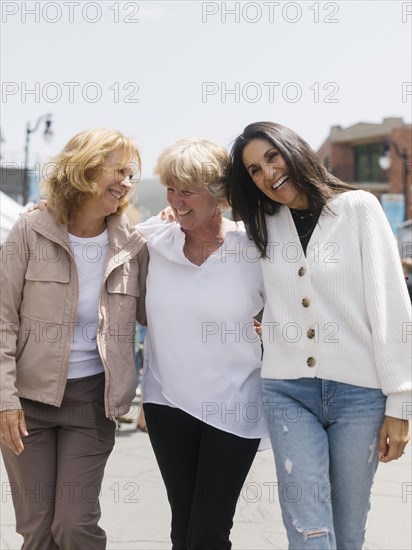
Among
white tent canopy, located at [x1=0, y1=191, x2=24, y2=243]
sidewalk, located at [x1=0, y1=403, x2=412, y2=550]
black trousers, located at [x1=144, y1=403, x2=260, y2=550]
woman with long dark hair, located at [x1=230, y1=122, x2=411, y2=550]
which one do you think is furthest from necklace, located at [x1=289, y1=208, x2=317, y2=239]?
white tent canopy, located at [x1=0, y1=191, x2=24, y2=243]

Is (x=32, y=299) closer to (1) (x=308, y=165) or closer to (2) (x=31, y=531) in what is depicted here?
(2) (x=31, y=531)

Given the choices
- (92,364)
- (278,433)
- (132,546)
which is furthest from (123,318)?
(132,546)

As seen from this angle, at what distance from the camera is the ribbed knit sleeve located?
8.55 ft

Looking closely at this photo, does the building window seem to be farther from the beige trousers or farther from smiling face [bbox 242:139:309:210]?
the beige trousers

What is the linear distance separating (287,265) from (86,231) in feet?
2.87

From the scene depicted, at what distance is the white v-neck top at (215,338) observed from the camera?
303cm

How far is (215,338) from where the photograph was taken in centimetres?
304

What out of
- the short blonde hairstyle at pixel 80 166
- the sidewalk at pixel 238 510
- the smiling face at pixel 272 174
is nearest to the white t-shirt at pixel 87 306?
the short blonde hairstyle at pixel 80 166

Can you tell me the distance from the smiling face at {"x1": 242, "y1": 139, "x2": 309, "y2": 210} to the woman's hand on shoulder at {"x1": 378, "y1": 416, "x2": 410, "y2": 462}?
2.75 ft

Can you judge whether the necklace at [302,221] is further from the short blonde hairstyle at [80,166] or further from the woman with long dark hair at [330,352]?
the short blonde hairstyle at [80,166]

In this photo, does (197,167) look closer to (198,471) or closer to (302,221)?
(302,221)

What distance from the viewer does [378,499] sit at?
17.4 ft

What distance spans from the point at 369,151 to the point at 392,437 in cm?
4578

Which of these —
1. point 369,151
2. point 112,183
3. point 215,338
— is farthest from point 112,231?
point 369,151
